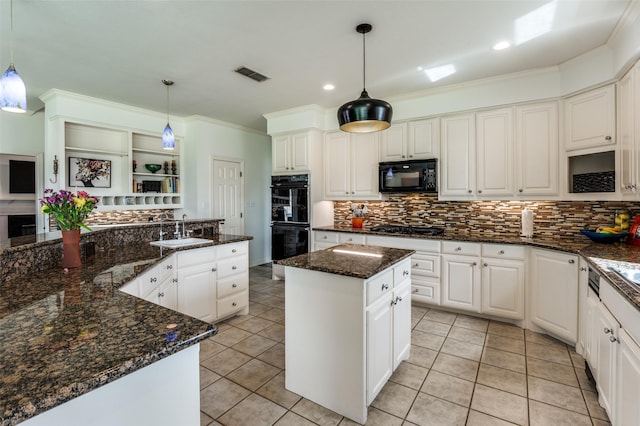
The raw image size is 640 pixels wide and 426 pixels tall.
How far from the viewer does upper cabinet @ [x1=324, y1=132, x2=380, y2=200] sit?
4.32 m

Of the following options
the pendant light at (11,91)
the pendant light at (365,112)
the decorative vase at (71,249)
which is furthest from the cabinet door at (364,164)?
the pendant light at (11,91)

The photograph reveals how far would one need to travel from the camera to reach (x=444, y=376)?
2.29 meters

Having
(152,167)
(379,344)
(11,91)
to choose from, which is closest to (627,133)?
(379,344)

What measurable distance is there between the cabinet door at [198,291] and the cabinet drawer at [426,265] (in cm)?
225

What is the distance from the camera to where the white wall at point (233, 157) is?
5.03 metres

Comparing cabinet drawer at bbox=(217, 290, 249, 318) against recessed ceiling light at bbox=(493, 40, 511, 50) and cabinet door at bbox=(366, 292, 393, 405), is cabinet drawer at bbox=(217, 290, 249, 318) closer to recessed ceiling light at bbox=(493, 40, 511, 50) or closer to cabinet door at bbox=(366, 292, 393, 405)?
cabinet door at bbox=(366, 292, 393, 405)

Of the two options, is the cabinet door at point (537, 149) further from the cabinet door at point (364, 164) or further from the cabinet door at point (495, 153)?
the cabinet door at point (364, 164)

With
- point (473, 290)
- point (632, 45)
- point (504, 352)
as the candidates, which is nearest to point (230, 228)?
point (473, 290)

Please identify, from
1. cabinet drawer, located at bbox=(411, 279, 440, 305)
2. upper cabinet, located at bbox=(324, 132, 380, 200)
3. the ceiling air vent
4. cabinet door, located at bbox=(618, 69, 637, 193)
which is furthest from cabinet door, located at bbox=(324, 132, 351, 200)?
cabinet door, located at bbox=(618, 69, 637, 193)

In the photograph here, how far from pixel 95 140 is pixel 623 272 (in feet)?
18.7

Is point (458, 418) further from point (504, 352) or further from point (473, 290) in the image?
point (473, 290)

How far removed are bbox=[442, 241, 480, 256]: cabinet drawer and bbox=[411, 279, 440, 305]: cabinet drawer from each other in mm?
403

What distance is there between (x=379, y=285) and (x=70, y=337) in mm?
1522

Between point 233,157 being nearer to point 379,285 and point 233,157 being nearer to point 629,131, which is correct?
point 379,285
